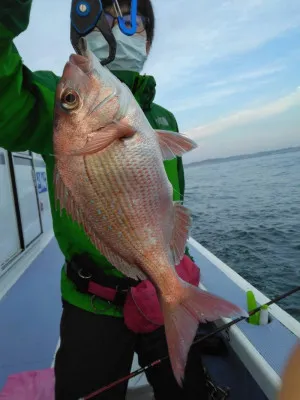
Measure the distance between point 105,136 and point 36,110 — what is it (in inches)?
19.0

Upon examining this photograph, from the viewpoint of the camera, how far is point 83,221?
1172mm

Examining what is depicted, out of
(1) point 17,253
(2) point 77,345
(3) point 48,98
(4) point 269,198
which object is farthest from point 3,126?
(4) point 269,198

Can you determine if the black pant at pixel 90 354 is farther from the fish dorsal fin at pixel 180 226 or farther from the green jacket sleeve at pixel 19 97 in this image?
the green jacket sleeve at pixel 19 97

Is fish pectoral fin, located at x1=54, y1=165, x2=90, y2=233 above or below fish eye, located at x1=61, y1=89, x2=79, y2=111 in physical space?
below

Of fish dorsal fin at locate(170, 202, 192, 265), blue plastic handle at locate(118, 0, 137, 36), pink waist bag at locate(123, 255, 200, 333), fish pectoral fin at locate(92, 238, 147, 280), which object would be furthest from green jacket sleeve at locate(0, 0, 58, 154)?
pink waist bag at locate(123, 255, 200, 333)

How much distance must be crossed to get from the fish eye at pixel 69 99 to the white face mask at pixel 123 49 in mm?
730

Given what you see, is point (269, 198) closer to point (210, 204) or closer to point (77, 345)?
point (210, 204)

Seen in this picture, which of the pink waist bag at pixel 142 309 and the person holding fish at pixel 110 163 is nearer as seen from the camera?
the person holding fish at pixel 110 163

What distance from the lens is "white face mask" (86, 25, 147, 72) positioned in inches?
67.9

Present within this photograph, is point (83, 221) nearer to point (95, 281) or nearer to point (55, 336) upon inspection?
point (95, 281)

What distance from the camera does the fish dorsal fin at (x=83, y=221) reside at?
113cm

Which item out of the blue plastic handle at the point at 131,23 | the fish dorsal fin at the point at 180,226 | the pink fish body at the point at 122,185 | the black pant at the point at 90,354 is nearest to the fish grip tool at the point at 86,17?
the blue plastic handle at the point at 131,23

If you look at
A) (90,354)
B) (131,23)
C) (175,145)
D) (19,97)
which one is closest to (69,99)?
(19,97)

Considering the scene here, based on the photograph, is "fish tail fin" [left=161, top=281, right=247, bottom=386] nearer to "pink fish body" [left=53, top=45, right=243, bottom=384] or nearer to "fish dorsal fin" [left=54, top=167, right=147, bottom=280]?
"pink fish body" [left=53, top=45, right=243, bottom=384]
